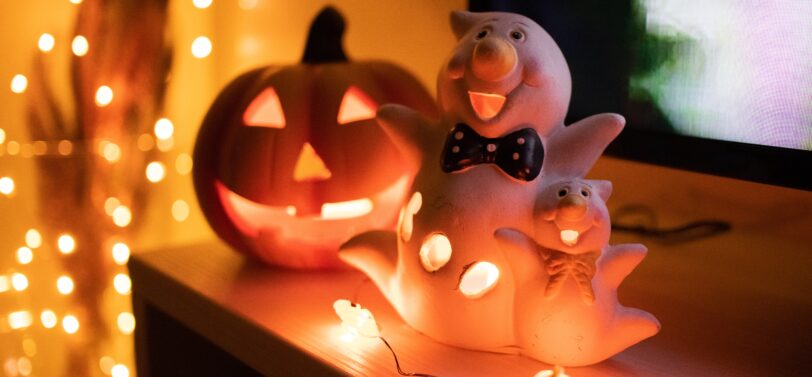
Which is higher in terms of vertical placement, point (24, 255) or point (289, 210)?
point (289, 210)

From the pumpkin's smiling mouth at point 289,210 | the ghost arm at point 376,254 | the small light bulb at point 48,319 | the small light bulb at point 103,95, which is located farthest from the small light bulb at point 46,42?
the ghost arm at point 376,254

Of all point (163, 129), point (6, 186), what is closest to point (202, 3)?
point (163, 129)

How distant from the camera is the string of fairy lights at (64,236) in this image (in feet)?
4.40

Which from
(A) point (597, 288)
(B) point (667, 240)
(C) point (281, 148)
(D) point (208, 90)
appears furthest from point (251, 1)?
(A) point (597, 288)

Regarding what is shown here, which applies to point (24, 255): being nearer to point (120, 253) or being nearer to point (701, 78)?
point (120, 253)

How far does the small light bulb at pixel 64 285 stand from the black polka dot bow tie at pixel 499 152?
0.99 meters

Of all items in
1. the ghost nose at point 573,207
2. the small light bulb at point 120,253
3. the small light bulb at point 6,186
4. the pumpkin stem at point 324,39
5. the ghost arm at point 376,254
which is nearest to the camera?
the ghost nose at point 573,207

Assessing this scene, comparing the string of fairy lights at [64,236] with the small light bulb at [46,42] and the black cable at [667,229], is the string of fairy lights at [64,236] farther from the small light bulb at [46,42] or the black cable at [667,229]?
the black cable at [667,229]

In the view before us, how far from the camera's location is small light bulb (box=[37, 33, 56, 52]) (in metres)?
1.35

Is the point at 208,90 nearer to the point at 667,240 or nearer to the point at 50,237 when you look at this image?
the point at 50,237

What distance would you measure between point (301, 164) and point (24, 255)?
743 mm

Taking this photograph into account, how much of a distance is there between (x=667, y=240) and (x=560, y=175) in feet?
1.01

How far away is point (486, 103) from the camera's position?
0.67 metres

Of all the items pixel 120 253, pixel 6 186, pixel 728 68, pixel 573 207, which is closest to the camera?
pixel 573 207
